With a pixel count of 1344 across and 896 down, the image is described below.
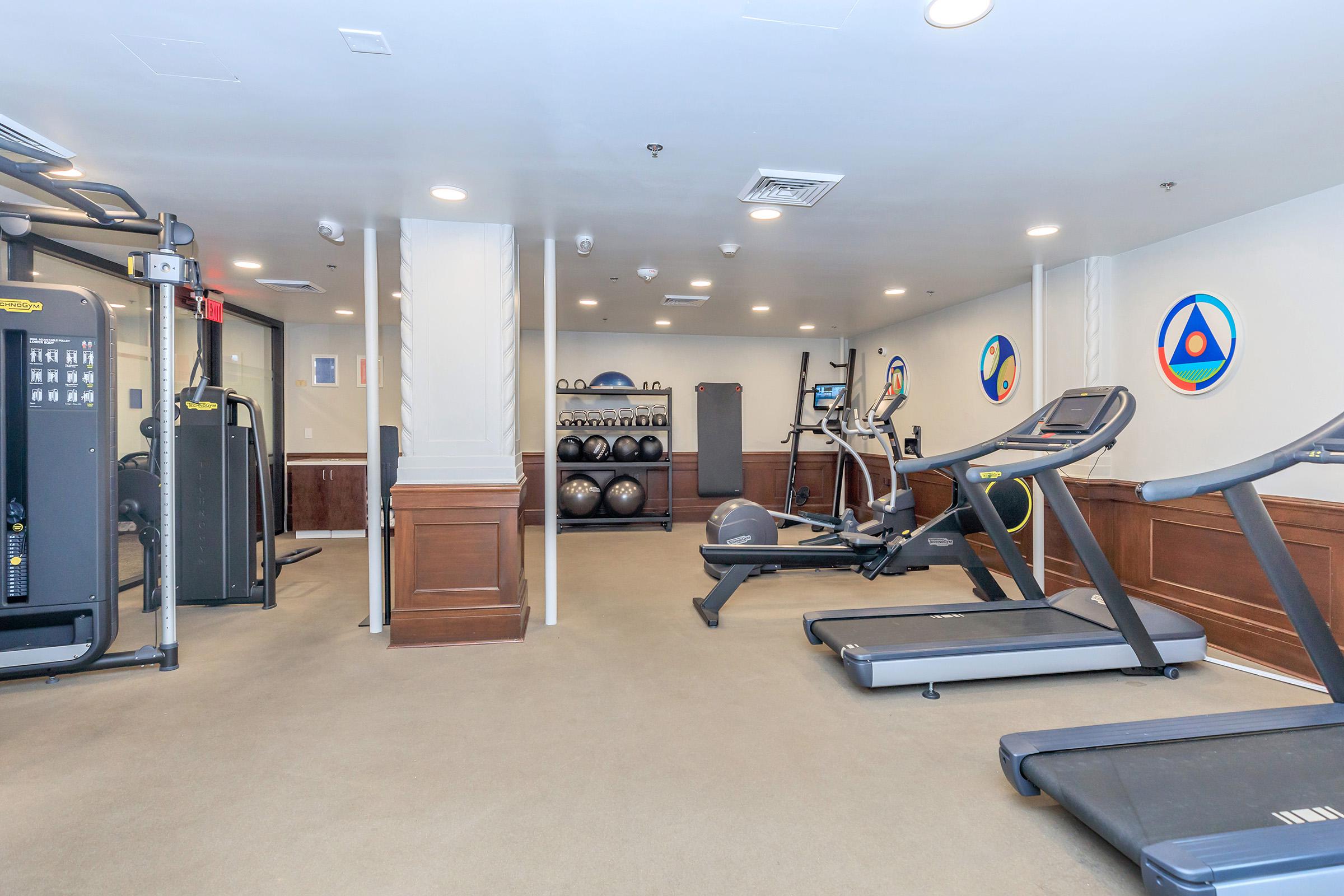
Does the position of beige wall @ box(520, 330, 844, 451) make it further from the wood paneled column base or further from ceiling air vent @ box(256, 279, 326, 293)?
the wood paneled column base

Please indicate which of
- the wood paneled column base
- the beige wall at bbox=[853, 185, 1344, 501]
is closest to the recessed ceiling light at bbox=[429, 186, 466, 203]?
the wood paneled column base

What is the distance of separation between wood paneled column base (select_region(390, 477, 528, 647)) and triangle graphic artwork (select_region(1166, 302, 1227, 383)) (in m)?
4.13

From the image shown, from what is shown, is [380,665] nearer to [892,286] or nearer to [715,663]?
[715,663]

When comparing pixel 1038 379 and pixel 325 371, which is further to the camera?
pixel 325 371

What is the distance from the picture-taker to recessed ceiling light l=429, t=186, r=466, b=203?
132 inches

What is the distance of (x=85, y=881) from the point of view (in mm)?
1851

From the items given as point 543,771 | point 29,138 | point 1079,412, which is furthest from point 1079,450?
point 29,138

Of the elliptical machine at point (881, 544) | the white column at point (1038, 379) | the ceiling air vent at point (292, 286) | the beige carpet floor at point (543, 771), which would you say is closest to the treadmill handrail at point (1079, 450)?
the elliptical machine at point (881, 544)

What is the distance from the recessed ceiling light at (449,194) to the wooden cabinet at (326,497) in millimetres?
4761

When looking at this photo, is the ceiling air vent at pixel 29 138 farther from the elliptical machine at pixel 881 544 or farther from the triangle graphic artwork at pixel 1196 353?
the triangle graphic artwork at pixel 1196 353

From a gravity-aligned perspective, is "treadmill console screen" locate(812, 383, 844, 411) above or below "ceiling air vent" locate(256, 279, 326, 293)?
below

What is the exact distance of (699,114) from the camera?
8.32 ft

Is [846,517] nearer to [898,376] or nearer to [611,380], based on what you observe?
[898,376]

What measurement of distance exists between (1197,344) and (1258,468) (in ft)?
8.12
